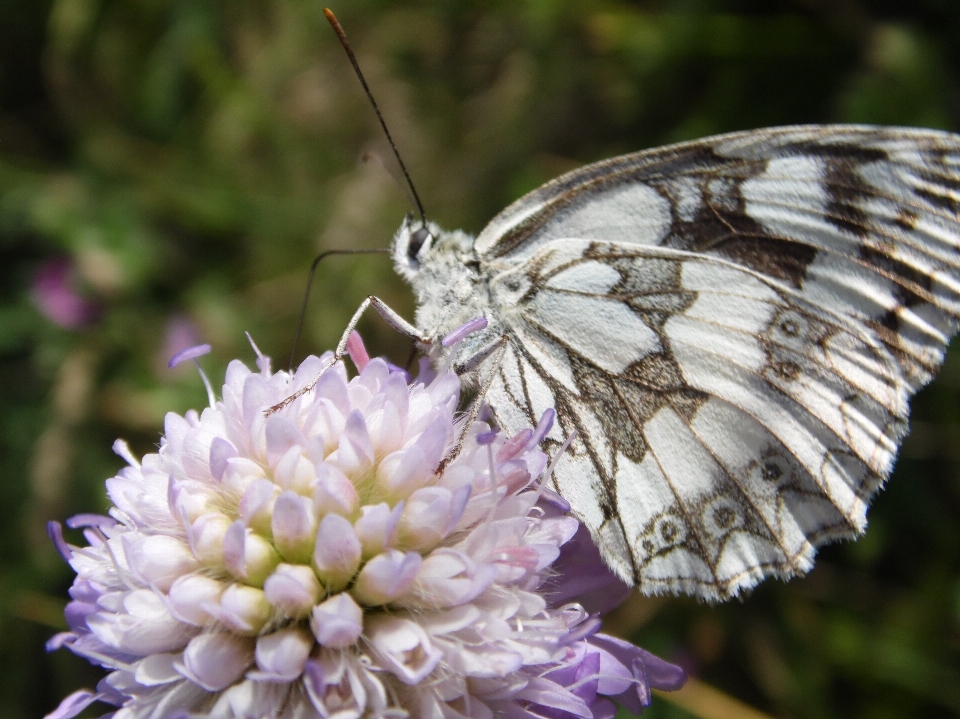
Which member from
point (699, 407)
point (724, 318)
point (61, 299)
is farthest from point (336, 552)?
point (61, 299)

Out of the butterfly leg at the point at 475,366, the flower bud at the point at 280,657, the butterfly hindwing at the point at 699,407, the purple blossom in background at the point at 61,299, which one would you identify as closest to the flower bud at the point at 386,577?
the flower bud at the point at 280,657

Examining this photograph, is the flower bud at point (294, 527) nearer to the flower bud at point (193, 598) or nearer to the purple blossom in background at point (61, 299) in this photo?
Result: the flower bud at point (193, 598)

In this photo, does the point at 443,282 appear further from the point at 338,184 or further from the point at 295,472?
the point at 338,184

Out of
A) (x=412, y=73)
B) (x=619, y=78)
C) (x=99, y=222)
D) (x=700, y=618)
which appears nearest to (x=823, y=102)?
(x=619, y=78)

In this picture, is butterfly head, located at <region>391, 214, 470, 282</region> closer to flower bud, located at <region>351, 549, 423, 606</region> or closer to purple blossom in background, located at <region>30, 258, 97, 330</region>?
flower bud, located at <region>351, 549, 423, 606</region>

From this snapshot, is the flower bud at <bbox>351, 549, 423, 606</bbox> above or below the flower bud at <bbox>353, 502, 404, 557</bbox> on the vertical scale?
below

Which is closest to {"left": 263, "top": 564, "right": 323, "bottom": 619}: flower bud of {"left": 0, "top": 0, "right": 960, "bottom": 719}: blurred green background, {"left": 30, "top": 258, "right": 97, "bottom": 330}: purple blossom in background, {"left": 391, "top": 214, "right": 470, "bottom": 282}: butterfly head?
{"left": 391, "top": 214, "right": 470, "bottom": 282}: butterfly head

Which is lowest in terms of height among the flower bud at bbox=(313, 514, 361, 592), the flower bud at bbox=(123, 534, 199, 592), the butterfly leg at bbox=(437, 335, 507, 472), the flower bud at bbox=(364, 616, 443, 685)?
the flower bud at bbox=(364, 616, 443, 685)

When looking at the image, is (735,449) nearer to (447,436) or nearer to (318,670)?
(447,436)
